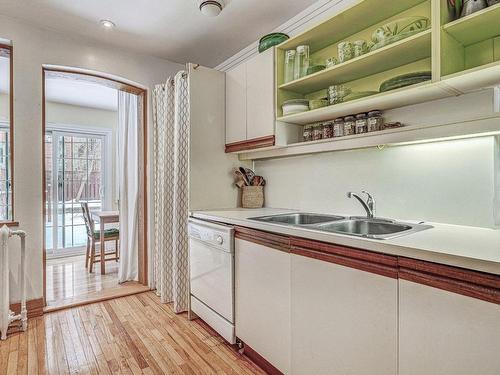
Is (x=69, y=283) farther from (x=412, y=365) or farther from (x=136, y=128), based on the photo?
(x=412, y=365)

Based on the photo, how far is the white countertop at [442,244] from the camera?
0.86 m

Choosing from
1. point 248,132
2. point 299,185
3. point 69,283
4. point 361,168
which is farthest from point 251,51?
point 69,283

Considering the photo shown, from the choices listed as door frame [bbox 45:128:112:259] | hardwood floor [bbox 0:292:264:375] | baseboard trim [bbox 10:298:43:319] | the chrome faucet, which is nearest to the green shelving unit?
the chrome faucet

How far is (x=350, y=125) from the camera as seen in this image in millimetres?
1737

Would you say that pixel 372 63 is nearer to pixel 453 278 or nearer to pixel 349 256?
pixel 349 256

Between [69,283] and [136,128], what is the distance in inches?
75.3

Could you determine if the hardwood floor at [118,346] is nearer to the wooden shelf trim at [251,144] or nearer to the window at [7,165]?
the window at [7,165]

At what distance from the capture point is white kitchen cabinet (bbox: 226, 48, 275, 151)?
2.07 metres

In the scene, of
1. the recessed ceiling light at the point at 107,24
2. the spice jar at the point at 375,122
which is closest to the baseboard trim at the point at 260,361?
the spice jar at the point at 375,122

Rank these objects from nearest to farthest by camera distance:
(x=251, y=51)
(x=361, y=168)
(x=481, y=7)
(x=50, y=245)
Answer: (x=481, y=7)
(x=361, y=168)
(x=251, y=51)
(x=50, y=245)

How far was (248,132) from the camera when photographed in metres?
2.27

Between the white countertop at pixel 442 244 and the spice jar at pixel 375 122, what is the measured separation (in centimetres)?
60

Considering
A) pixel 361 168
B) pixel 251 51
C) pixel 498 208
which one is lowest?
pixel 498 208

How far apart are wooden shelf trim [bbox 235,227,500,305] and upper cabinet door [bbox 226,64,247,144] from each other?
1141 mm
